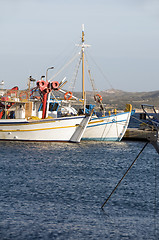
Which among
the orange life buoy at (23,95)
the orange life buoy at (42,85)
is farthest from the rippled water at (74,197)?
the orange life buoy at (42,85)

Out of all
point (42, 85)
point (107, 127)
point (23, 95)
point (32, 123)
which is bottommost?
point (107, 127)

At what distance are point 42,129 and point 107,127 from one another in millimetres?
10440

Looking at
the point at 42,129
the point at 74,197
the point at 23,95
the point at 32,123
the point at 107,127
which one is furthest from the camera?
the point at 107,127

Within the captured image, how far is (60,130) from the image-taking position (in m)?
63.3

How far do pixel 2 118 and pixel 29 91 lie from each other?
6.20 meters

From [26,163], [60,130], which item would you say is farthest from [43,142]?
[26,163]

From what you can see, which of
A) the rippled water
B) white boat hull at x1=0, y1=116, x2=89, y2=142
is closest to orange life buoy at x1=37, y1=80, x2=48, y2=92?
white boat hull at x1=0, y1=116, x2=89, y2=142

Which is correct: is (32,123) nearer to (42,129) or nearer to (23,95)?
(42,129)

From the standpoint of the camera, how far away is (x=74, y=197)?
1187 inches

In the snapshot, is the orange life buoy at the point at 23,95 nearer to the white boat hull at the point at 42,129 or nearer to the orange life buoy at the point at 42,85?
the orange life buoy at the point at 42,85

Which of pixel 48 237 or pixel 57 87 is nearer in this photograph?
pixel 48 237

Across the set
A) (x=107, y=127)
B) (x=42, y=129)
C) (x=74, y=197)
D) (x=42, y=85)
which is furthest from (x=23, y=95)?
(x=74, y=197)

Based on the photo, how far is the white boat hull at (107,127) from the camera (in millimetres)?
66500

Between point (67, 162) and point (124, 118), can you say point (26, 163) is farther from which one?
point (124, 118)
